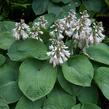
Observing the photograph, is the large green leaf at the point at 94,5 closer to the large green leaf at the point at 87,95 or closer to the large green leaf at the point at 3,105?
the large green leaf at the point at 87,95

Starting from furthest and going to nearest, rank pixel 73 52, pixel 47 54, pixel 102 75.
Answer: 1. pixel 73 52
2. pixel 102 75
3. pixel 47 54

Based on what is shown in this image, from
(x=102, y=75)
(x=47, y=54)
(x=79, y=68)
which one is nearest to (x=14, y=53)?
(x=47, y=54)

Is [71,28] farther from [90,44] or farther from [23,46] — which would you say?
[23,46]

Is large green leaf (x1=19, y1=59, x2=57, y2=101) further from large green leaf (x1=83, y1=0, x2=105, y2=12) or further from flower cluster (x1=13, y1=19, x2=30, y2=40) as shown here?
large green leaf (x1=83, y1=0, x2=105, y2=12)

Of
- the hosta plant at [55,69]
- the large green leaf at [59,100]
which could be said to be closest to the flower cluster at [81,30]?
the hosta plant at [55,69]

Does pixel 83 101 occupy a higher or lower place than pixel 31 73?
lower

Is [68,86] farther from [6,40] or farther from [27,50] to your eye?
[6,40]
